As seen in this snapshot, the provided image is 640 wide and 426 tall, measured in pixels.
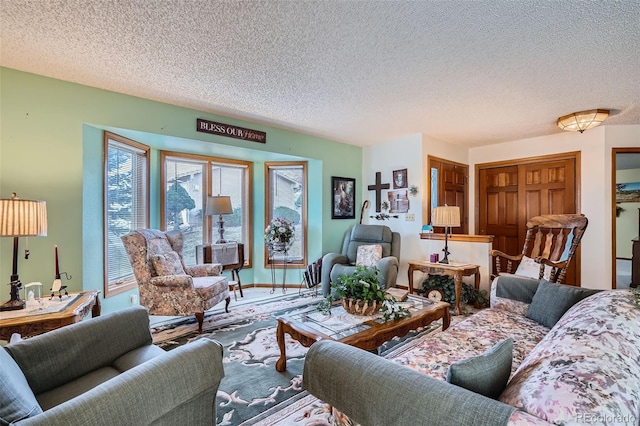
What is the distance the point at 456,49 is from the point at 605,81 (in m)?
1.65

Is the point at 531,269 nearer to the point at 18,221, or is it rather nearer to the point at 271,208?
the point at 271,208

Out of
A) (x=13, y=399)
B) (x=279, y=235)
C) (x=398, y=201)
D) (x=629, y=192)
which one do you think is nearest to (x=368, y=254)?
(x=398, y=201)

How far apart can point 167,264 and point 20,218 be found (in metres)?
1.32

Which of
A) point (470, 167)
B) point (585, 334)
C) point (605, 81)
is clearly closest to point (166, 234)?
point (585, 334)

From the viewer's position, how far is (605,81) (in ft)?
8.48

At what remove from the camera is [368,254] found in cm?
416

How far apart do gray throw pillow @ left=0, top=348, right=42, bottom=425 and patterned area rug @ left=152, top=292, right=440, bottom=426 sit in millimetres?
996

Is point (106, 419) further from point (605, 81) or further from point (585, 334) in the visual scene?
point (605, 81)

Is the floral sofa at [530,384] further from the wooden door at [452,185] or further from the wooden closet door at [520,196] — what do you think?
the wooden closet door at [520,196]

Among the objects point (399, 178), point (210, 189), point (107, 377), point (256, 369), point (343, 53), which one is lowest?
point (256, 369)

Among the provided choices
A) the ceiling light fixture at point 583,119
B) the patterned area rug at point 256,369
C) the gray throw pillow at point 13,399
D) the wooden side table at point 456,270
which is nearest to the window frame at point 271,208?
the patterned area rug at point 256,369

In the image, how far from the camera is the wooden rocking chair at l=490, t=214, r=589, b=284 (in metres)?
2.83

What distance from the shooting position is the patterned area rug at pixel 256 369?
1.72m

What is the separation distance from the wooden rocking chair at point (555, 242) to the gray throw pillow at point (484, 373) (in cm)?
242
